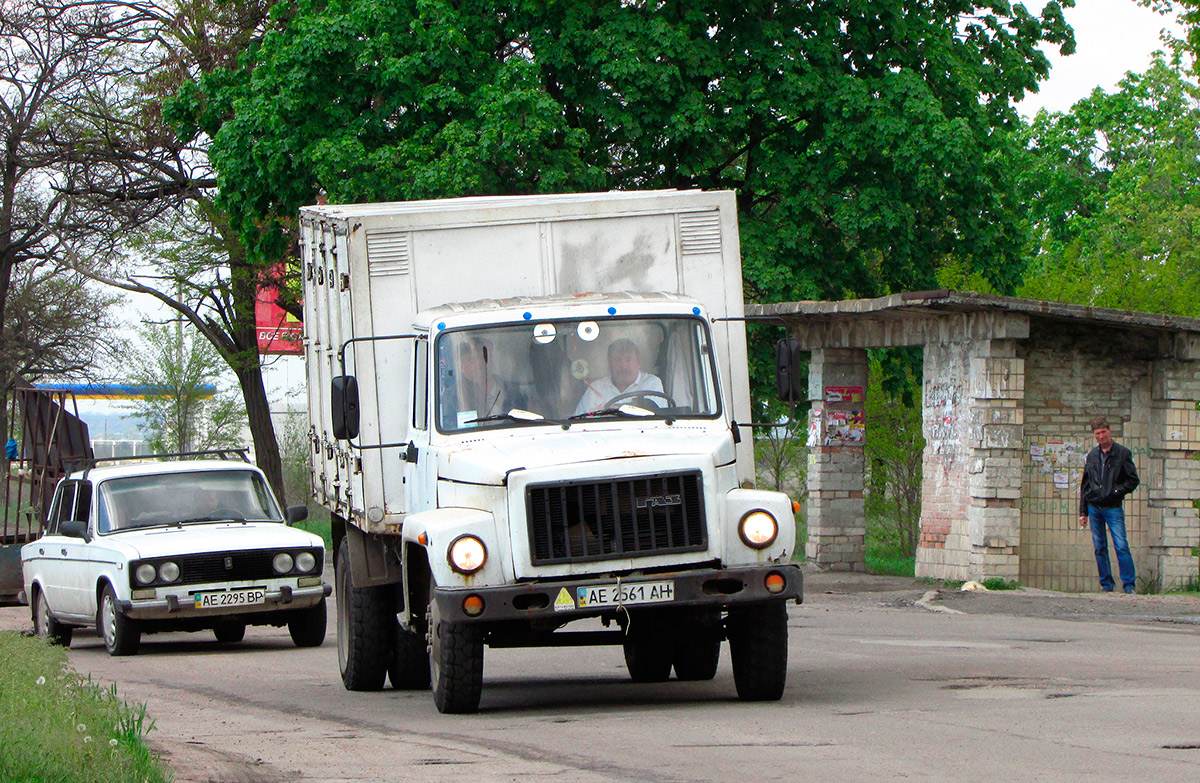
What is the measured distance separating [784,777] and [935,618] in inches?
407

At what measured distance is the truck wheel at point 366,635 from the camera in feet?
Result: 39.2

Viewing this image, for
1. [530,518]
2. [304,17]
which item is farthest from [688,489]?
[304,17]

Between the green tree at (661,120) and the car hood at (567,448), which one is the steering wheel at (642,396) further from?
the green tree at (661,120)

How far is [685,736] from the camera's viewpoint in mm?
8789

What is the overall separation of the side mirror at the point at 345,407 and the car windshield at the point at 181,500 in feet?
22.8

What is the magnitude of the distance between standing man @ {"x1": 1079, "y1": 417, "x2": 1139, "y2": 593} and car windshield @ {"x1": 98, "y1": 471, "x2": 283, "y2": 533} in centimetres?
894

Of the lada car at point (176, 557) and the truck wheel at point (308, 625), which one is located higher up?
the lada car at point (176, 557)

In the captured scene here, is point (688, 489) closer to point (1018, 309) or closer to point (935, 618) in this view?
point (935, 618)

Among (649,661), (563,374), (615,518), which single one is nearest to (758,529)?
(615,518)

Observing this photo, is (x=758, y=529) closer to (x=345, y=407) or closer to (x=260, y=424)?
(x=345, y=407)

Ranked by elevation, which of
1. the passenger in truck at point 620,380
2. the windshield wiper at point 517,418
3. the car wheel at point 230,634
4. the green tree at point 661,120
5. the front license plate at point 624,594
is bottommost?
the car wheel at point 230,634

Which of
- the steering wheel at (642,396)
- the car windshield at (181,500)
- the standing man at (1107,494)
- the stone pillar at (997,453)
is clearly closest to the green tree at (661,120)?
the stone pillar at (997,453)

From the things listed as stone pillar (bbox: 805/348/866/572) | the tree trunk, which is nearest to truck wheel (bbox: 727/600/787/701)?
stone pillar (bbox: 805/348/866/572)

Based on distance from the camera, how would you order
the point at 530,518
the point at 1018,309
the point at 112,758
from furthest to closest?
the point at 1018,309, the point at 530,518, the point at 112,758
